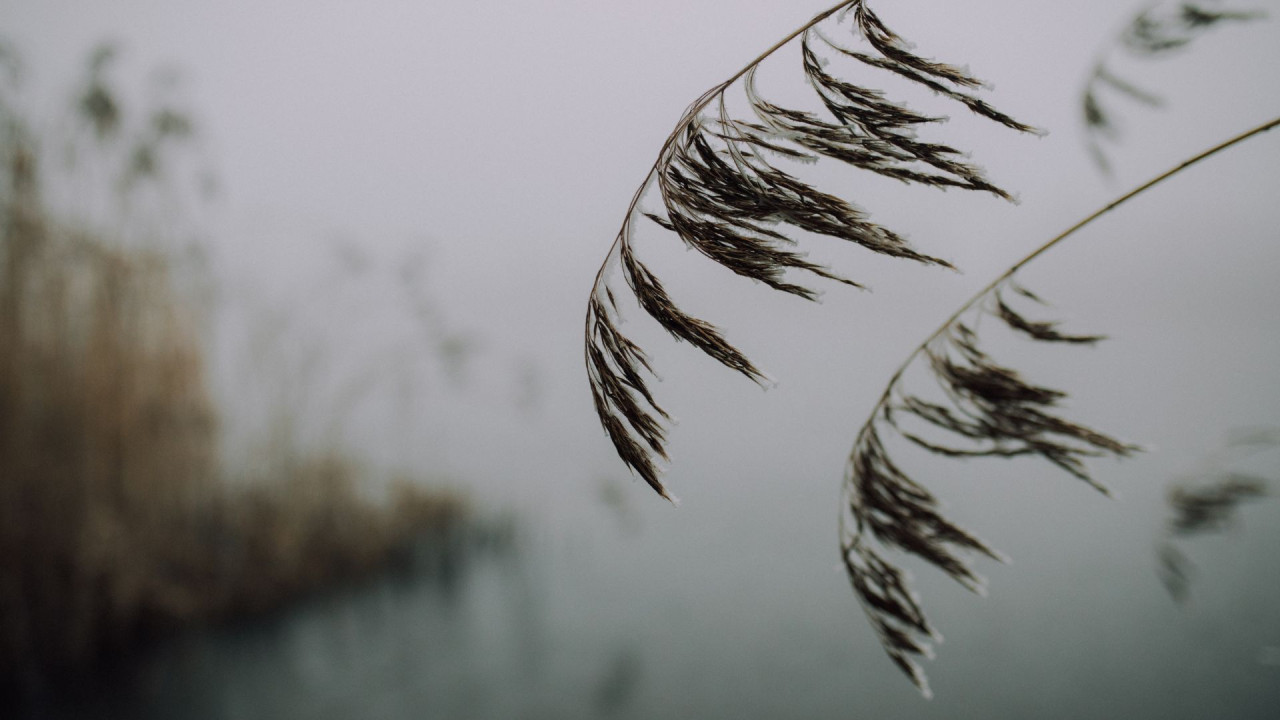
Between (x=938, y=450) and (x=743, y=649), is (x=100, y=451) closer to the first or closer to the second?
(x=743, y=649)

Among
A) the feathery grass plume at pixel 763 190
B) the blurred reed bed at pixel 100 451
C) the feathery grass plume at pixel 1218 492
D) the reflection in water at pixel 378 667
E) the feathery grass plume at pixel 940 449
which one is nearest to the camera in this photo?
the feathery grass plume at pixel 763 190

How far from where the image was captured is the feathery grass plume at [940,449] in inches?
21.6

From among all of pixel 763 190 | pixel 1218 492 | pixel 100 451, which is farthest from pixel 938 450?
pixel 100 451

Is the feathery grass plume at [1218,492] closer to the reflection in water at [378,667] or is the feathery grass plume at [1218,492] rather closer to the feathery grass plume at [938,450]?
the feathery grass plume at [938,450]

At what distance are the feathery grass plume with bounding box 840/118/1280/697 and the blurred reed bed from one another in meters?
2.26

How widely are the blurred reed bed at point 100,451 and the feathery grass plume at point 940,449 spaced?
2.26 meters

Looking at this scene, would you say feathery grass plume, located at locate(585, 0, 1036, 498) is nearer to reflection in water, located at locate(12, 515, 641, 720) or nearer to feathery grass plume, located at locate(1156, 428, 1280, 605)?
feathery grass plume, located at locate(1156, 428, 1280, 605)

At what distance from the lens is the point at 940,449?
58 centimetres

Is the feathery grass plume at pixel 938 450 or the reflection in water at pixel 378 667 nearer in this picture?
the feathery grass plume at pixel 938 450

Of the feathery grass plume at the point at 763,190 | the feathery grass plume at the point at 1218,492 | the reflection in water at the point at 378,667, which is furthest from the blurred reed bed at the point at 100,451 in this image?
the feathery grass plume at the point at 1218,492

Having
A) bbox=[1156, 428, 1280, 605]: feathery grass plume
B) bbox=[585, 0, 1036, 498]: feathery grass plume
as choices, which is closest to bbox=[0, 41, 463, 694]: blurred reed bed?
bbox=[585, 0, 1036, 498]: feathery grass plume

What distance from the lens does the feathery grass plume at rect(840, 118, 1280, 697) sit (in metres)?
0.55

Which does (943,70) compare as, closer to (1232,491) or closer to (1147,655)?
(1232,491)

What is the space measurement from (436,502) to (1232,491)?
9.59 feet
